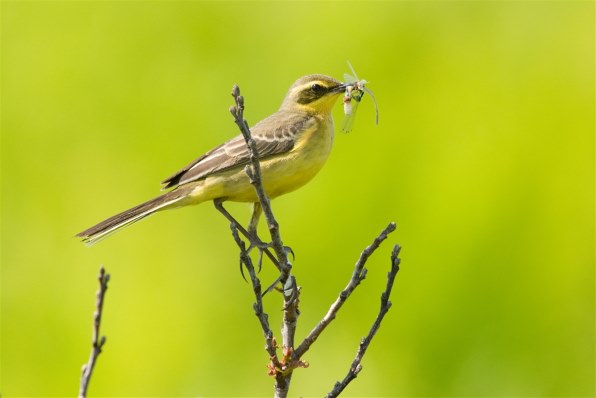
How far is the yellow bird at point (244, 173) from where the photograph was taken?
557cm

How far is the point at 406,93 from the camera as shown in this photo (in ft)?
27.0

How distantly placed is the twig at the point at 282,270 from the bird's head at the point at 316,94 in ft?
6.54

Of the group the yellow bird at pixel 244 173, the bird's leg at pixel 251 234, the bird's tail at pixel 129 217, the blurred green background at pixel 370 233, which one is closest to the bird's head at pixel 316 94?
the yellow bird at pixel 244 173

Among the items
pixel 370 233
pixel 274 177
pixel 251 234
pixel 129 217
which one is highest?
pixel 129 217

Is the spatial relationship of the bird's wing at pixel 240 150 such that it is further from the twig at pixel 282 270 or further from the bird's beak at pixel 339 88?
the twig at pixel 282 270

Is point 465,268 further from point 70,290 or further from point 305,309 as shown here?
point 70,290

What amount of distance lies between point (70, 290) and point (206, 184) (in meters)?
2.60

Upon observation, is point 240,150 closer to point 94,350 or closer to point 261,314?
point 261,314

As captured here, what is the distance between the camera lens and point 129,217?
553 cm

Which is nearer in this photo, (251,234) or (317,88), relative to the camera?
(251,234)

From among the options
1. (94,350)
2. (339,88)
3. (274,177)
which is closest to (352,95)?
(339,88)

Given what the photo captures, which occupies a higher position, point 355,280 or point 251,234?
point 251,234

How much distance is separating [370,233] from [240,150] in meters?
2.09

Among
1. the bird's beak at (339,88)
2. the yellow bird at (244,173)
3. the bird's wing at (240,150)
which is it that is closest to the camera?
the yellow bird at (244,173)
